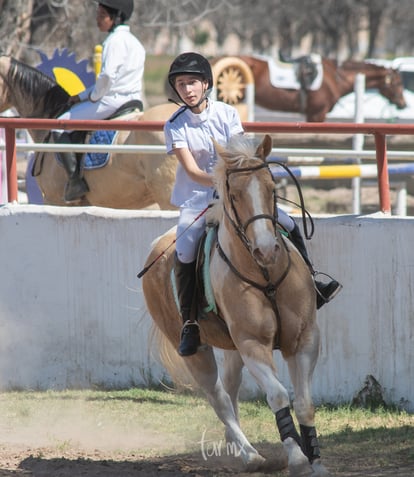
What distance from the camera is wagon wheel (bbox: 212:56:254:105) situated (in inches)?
805

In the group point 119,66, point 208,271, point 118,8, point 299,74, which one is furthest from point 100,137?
point 299,74

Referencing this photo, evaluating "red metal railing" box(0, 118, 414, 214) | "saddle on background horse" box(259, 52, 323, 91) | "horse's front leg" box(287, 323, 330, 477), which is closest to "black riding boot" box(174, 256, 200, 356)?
"horse's front leg" box(287, 323, 330, 477)

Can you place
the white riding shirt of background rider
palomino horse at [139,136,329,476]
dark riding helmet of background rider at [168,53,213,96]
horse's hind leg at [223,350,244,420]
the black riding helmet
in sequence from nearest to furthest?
palomino horse at [139,136,329,476], dark riding helmet of background rider at [168,53,213,96], horse's hind leg at [223,350,244,420], the black riding helmet, the white riding shirt of background rider

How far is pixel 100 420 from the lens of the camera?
744 cm

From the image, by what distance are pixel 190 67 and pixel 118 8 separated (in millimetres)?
4266

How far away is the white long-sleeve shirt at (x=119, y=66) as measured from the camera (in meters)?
9.93

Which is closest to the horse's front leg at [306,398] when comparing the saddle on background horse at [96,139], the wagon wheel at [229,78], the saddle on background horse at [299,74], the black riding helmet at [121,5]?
the saddle on background horse at [96,139]

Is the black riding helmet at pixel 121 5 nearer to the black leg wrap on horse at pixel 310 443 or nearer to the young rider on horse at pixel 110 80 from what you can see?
the young rider on horse at pixel 110 80

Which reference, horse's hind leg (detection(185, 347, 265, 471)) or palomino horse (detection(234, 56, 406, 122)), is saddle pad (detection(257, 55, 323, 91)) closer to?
palomino horse (detection(234, 56, 406, 122))

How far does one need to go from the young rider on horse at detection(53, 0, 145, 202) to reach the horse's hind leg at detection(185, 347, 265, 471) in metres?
4.25

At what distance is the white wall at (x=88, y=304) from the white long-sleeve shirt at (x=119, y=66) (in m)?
2.11

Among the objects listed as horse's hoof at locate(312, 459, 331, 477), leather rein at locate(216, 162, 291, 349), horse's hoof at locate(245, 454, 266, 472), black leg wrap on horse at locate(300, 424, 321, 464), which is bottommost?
horse's hoof at locate(245, 454, 266, 472)

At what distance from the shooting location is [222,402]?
6156mm

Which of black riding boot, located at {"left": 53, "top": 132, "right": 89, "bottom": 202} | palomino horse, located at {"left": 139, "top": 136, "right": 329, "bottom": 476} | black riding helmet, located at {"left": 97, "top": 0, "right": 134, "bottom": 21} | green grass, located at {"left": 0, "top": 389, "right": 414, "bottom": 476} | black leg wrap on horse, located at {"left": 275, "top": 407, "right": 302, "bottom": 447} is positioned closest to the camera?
palomino horse, located at {"left": 139, "top": 136, "right": 329, "bottom": 476}
